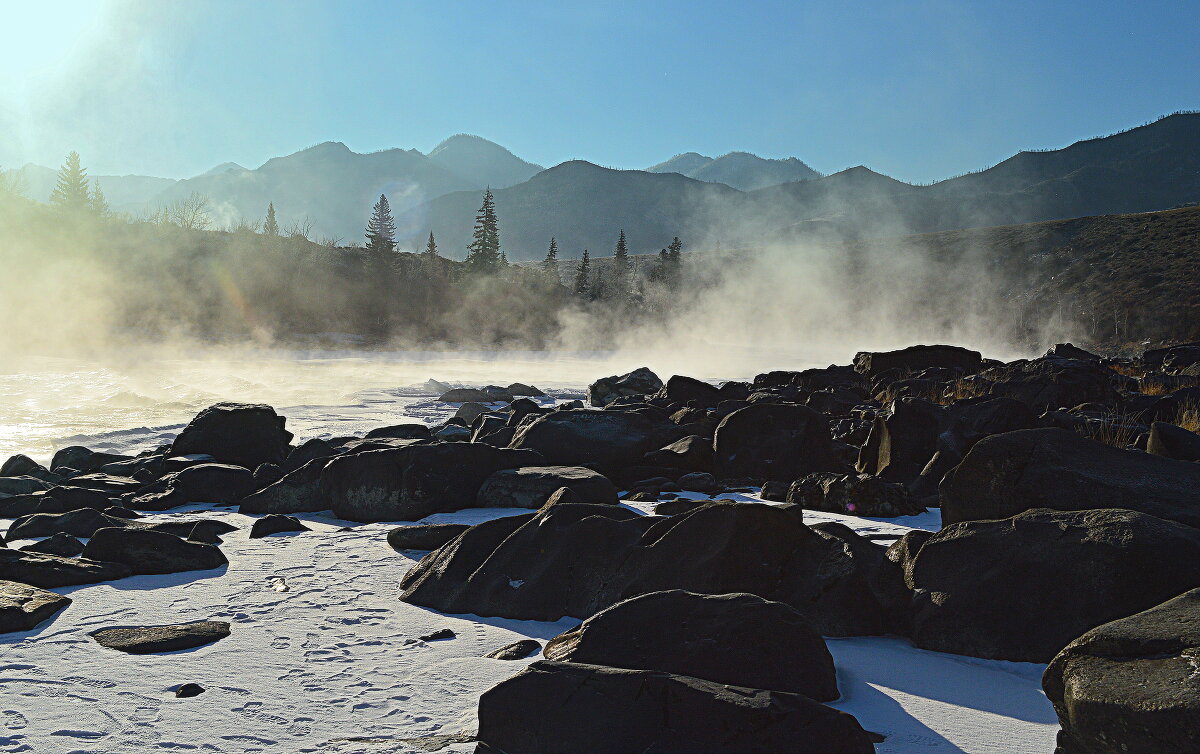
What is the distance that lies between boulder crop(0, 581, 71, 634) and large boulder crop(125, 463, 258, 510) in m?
4.08

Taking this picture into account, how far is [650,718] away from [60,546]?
5.78m

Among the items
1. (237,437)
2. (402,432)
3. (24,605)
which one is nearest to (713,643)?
(24,605)

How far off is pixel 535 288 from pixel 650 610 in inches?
2465

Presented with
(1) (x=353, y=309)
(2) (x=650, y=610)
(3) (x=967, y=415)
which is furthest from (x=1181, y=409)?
(1) (x=353, y=309)

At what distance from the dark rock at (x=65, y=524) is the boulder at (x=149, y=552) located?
115cm

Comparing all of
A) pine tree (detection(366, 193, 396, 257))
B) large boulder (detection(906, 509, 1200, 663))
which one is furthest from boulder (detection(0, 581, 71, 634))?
pine tree (detection(366, 193, 396, 257))

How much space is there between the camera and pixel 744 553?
463cm

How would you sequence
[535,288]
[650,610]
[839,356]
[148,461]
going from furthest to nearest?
1. [535,288]
2. [839,356]
3. [148,461]
4. [650,610]

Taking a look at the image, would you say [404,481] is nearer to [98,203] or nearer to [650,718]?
[650,718]

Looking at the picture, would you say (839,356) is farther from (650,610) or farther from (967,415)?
(650,610)

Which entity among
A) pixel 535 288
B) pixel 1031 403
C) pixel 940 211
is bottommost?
pixel 1031 403

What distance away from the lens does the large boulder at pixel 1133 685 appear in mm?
2275

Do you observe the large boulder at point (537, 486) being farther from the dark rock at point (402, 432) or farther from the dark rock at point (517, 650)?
the dark rock at point (402, 432)

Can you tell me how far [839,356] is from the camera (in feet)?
144
